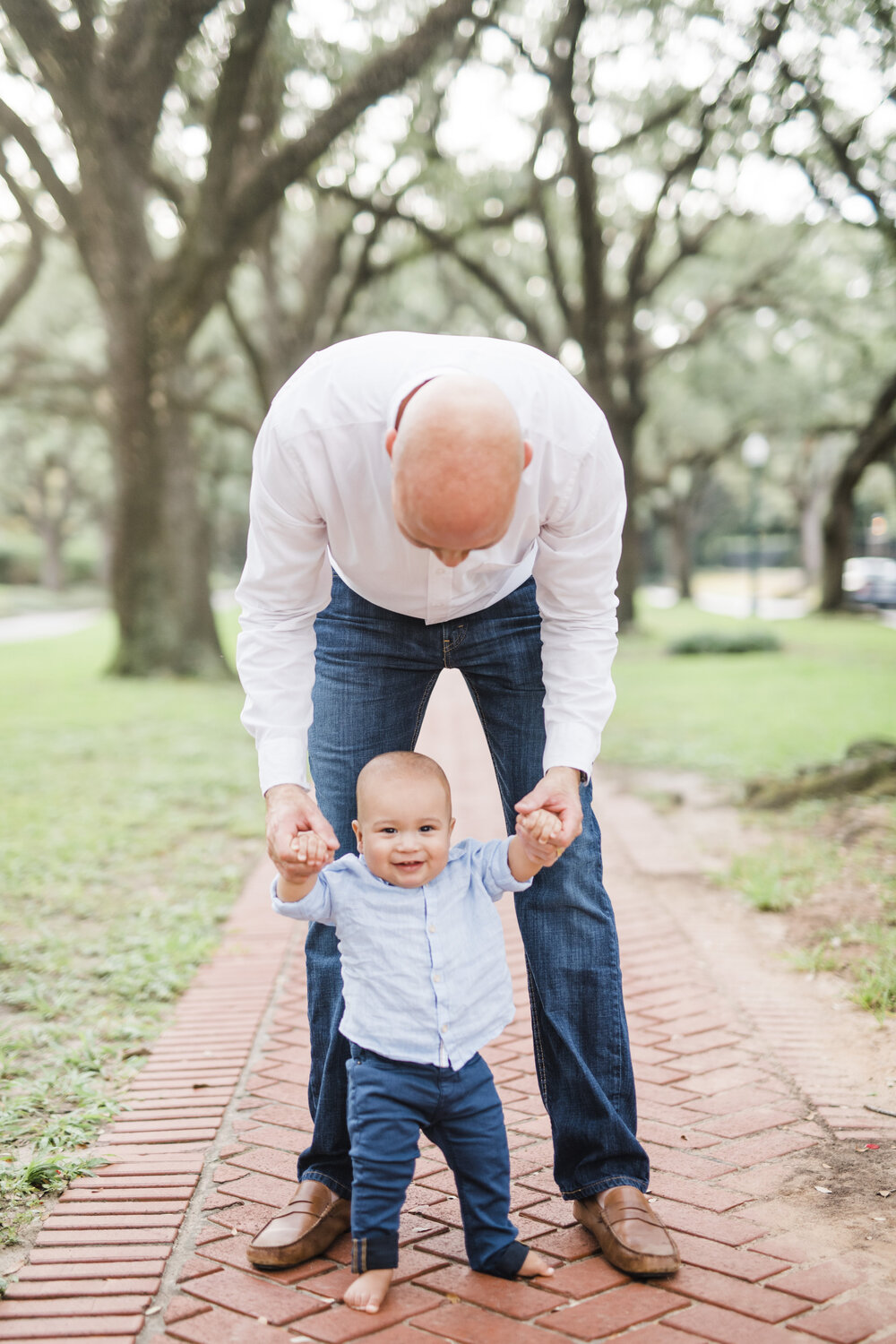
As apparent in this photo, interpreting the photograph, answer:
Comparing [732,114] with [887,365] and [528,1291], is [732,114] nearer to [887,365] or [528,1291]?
[887,365]

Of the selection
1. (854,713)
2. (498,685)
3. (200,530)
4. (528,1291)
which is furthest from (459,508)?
(200,530)

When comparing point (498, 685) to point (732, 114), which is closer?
point (498, 685)

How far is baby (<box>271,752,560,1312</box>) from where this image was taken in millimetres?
2119

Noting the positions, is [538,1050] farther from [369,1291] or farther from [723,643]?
Result: [723,643]

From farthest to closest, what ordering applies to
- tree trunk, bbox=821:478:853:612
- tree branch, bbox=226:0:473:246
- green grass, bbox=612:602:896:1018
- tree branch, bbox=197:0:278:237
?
tree trunk, bbox=821:478:853:612, tree branch, bbox=197:0:278:237, tree branch, bbox=226:0:473:246, green grass, bbox=612:602:896:1018

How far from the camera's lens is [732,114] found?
1148 cm

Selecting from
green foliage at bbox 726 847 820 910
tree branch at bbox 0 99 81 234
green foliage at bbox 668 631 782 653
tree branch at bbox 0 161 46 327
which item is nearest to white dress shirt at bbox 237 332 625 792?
green foliage at bbox 726 847 820 910

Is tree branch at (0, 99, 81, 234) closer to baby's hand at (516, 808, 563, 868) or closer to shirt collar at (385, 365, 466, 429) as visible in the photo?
shirt collar at (385, 365, 466, 429)

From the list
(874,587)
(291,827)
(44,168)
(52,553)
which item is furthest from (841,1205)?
(52,553)

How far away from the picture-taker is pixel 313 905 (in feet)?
7.18

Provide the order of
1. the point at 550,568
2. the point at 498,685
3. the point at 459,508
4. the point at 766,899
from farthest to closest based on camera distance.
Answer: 1. the point at 766,899
2. the point at 498,685
3. the point at 550,568
4. the point at 459,508

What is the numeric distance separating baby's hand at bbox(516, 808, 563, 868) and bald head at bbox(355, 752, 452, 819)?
0.50 feet

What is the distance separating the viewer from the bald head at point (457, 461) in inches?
68.2

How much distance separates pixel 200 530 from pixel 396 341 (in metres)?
11.7
